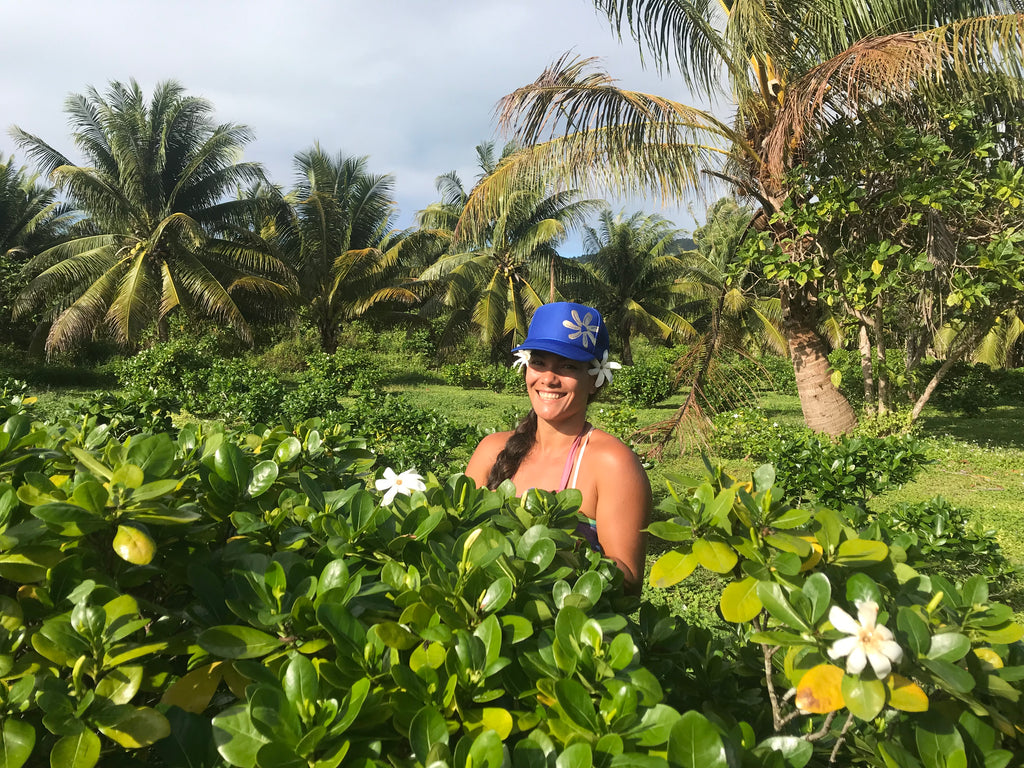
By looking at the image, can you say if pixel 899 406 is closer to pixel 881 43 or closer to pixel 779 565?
pixel 881 43

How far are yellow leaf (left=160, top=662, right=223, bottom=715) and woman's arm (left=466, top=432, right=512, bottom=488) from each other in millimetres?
1381

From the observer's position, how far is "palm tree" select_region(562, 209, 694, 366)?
69.1 feet

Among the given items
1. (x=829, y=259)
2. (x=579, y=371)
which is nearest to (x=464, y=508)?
(x=579, y=371)

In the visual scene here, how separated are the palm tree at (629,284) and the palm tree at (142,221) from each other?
10935 millimetres

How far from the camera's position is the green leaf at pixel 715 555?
82cm

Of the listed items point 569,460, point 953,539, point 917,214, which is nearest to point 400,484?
point 569,460

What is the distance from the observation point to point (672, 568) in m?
0.86

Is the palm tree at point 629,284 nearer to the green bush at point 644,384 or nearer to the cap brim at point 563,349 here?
the green bush at point 644,384

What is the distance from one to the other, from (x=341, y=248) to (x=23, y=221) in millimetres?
10655

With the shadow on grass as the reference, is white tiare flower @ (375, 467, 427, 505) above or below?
above

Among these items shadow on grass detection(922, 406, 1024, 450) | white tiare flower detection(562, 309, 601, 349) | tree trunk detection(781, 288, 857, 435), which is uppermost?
white tiare flower detection(562, 309, 601, 349)

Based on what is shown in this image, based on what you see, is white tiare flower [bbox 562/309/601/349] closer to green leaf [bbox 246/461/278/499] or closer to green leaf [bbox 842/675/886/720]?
green leaf [bbox 246/461/278/499]

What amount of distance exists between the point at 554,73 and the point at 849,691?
6142mm

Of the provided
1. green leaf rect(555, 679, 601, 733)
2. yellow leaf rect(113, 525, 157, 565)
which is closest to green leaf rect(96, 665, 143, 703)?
yellow leaf rect(113, 525, 157, 565)
